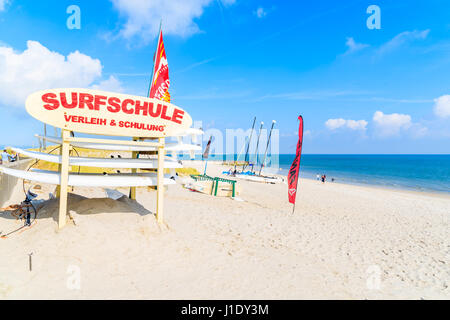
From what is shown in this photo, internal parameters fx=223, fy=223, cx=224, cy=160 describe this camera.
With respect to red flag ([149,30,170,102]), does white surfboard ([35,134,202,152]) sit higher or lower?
lower

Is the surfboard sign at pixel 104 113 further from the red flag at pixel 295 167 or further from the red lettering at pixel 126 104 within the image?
the red flag at pixel 295 167

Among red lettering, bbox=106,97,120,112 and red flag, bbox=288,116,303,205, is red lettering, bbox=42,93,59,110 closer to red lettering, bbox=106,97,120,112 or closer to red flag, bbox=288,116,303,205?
red lettering, bbox=106,97,120,112

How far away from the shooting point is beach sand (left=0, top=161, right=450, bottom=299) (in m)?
4.72

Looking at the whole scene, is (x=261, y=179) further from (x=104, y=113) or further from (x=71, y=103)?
(x=71, y=103)

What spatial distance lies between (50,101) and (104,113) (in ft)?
4.36

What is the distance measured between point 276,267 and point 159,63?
8.46 metres

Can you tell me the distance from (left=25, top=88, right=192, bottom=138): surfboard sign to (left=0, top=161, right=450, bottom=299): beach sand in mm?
2657

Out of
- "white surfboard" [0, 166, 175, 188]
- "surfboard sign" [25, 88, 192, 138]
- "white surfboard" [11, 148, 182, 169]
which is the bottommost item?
"white surfboard" [0, 166, 175, 188]

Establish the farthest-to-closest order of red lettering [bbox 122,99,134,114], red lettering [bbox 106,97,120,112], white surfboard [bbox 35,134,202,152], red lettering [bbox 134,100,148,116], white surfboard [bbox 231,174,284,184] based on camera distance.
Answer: white surfboard [bbox 231,174,284,184] → white surfboard [bbox 35,134,202,152] → red lettering [bbox 134,100,148,116] → red lettering [bbox 122,99,134,114] → red lettering [bbox 106,97,120,112]

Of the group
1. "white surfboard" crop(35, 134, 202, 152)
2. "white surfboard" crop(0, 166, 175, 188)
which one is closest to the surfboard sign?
"white surfboard" crop(35, 134, 202, 152)

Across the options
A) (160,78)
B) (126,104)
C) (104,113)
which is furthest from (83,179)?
(160,78)

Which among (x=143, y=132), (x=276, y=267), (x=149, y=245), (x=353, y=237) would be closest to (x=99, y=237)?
(x=149, y=245)

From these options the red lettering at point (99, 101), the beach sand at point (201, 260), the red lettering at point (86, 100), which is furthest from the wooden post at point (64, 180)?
the red lettering at point (99, 101)

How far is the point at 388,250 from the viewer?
8.47m
